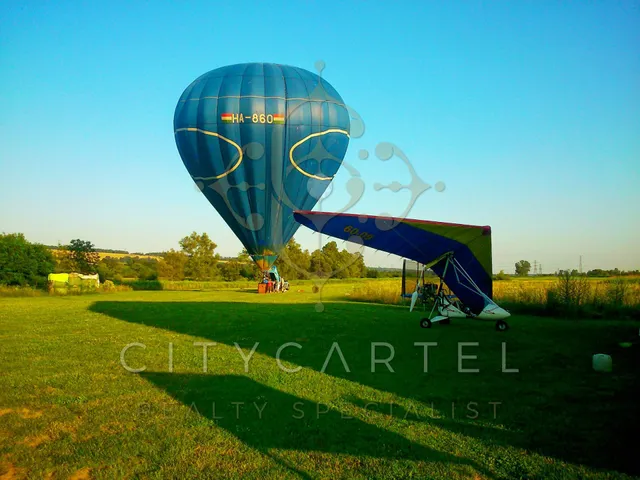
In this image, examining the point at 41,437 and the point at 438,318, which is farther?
the point at 438,318

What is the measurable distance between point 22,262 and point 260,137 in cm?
2592

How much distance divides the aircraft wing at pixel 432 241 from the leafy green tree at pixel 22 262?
122ft

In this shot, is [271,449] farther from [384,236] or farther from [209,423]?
[384,236]

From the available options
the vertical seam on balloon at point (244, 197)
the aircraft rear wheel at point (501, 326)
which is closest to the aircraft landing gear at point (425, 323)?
the aircraft rear wheel at point (501, 326)

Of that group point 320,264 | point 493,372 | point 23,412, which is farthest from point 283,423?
point 320,264

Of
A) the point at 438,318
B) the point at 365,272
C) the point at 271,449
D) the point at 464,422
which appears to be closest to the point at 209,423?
the point at 271,449

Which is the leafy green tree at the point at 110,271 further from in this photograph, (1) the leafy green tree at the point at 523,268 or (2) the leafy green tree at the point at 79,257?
(1) the leafy green tree at the point at 523,268

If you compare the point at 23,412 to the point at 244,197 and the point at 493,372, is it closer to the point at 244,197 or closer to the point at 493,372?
the point at 493,372

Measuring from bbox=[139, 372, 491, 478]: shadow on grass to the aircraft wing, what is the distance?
4.82 metres

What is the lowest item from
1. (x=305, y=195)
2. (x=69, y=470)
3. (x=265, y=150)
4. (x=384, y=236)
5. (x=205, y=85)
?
(x=69, y=470)

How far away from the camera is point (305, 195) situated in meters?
29.4

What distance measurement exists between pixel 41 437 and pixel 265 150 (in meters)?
23.3

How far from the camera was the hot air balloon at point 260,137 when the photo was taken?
1092 inches

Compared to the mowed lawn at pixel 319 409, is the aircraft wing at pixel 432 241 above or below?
above
